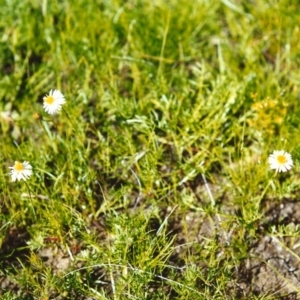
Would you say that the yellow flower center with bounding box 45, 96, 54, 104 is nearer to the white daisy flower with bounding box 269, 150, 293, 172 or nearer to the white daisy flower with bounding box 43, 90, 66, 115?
the white daisy flower with bounding box 43, 90, 66, 115

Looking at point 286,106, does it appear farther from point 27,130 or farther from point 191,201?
point 27,130

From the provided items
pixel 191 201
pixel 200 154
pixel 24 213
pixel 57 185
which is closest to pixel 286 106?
pixel 200 154

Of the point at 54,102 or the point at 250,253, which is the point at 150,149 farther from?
the point at 250,253

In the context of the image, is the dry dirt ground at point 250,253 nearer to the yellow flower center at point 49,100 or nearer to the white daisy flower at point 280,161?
the white daisy flower at point 280,161

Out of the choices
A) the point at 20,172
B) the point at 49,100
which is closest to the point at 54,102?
the point at 49,100

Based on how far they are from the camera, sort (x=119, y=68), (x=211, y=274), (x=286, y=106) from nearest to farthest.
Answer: (x=211, y=274) < (x=286, y=106) < (x=119, y=68)

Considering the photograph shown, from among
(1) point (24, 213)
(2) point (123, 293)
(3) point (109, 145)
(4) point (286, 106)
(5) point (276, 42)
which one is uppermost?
(5) point (276, 42)

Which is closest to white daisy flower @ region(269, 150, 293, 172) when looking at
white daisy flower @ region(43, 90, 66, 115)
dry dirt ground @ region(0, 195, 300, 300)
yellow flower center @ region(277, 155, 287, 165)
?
yellow flower center @ region(277, 155, 287, 165)
